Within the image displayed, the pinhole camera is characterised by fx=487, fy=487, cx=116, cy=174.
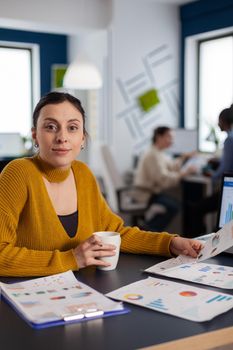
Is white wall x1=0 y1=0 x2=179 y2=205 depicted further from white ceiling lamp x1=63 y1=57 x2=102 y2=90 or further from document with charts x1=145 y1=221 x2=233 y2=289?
document with charts x1=145 y1=221 x2=233 y2=289

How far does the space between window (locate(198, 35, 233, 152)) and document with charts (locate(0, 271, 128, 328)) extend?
445 centimetres

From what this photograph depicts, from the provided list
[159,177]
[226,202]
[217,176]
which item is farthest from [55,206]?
[159,177]

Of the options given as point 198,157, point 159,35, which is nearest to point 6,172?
point 198,157

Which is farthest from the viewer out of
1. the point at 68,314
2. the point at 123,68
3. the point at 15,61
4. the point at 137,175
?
the point at 15,61

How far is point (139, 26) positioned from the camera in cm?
557

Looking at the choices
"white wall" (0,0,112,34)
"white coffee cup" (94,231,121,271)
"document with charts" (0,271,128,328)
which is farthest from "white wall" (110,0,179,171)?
"document with charts" (0,271,128,328)

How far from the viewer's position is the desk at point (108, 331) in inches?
33.0

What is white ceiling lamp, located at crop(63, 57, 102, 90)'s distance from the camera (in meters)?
4.75

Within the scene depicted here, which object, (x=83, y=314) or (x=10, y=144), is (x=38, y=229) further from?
(x=10, y=144)

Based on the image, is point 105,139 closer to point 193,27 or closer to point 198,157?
point 198,157

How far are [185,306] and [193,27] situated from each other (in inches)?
203

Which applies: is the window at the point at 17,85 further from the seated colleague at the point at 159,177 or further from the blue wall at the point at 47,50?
the seated colleague at the point at 159,177

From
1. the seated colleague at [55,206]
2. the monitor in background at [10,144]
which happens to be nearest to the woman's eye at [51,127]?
the seated colleague at [55,206]

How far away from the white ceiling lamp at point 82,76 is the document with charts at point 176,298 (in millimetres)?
3764
